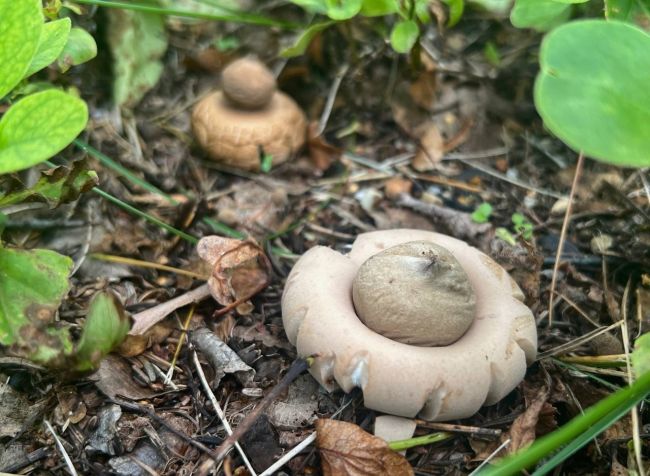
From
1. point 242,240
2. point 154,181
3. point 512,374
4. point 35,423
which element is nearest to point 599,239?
point 512,374

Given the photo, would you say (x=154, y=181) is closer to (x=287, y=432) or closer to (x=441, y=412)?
(x=287, y=432)

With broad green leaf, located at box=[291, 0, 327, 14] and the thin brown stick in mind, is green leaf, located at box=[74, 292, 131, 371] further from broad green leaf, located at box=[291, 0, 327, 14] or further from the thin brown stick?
broad green leaf, located at box=[291, 0, 327, 14]

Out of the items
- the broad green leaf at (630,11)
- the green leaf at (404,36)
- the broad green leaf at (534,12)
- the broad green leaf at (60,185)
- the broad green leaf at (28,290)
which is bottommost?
the broad green leaf at (28,290)

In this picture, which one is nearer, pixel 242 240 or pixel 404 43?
pixel 242 240

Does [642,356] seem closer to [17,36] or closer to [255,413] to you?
[255,413]

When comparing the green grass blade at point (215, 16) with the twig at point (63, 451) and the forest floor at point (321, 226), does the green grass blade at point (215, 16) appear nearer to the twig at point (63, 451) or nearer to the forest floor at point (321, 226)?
the forest floor at point (321, 226)

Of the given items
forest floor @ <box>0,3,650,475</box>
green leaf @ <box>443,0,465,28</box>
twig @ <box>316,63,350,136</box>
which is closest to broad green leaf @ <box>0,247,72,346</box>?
forest floor @ <box>0,3,650,475</box>

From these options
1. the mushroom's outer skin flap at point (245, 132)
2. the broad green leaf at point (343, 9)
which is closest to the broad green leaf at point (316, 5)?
the broad green leaf at point (343, 9)
